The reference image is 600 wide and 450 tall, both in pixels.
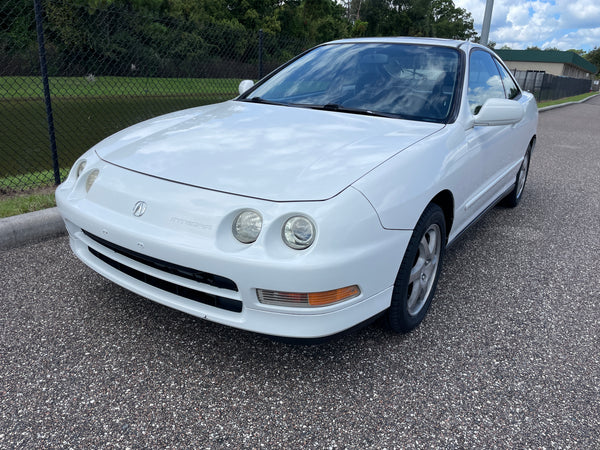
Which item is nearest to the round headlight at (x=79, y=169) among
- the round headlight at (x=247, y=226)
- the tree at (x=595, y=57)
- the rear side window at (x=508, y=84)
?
the round headlight at (x=247, y=226)

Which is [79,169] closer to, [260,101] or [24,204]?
[260,101]

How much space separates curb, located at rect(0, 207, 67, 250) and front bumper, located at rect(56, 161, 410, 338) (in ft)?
5.30

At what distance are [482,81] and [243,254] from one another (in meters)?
2.56

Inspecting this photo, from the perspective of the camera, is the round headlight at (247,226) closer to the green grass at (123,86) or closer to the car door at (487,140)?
the car door at (487,140)

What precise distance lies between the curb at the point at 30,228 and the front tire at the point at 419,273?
9.06ft

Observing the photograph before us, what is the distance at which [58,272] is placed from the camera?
3.23 meters

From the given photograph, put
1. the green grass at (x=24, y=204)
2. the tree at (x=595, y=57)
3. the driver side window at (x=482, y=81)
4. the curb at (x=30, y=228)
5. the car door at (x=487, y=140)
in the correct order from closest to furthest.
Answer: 1. the car door at (x=487, y=140)
2. the driver side window at (x=482, y=81)
3. the curb at (x=30, y=228)
4. the green grass at (x=24, y=204)
5. the tree at (x=595, y=57)

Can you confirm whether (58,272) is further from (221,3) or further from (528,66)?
(528,66)

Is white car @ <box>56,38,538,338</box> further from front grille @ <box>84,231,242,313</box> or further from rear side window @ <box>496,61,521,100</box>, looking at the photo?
rear side window @ <box>496,61,521,100</box>

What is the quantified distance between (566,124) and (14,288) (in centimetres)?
1585

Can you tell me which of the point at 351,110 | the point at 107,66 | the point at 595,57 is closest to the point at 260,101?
the point at 351,110

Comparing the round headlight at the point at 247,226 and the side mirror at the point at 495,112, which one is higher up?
the side mirror at the point at 495,112

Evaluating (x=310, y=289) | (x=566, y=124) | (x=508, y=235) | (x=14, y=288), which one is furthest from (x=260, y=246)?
(x=566, y=124)

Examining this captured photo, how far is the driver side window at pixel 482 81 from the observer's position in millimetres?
3254
